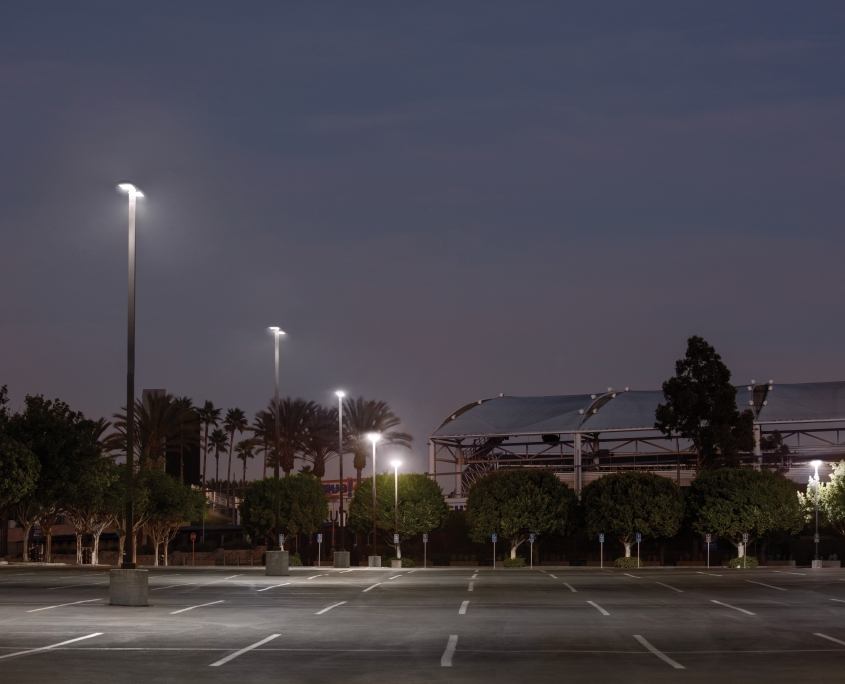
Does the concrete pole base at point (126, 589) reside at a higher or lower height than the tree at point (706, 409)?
Result: lower

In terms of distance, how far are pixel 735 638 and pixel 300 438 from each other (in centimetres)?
8181

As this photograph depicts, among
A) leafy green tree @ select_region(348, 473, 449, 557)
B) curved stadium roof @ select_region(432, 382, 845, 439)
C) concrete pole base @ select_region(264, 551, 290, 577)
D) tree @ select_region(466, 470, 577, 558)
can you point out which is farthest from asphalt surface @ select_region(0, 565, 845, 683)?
curved stadium roof @ select_region(432, 382, 845, 439)

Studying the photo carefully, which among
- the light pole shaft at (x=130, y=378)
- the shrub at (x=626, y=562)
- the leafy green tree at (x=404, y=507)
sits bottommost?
the shrub at (x=626, y=562)

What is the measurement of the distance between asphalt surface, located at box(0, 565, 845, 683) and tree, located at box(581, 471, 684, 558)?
48845 mm

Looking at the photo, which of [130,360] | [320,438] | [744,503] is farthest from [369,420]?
[130,360]

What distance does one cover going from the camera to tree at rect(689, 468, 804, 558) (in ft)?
257

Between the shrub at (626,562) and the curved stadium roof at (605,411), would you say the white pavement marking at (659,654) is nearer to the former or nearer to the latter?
the shrub at (626,562)

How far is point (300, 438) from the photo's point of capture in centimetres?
9819

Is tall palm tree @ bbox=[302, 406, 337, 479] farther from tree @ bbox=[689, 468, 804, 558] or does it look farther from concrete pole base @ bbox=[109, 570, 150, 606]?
concrete pole base @ bbox=[109, 570, 150, 606]

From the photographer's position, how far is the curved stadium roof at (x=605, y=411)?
97.8 meters

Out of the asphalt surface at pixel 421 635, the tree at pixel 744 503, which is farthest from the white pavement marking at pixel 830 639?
the tree at pixel 744 503

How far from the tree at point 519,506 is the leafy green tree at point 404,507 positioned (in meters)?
6.75

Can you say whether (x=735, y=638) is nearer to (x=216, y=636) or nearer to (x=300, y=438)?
(x=216, y=636)

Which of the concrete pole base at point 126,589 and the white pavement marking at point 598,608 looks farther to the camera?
the concrete pole base at point 126,589
